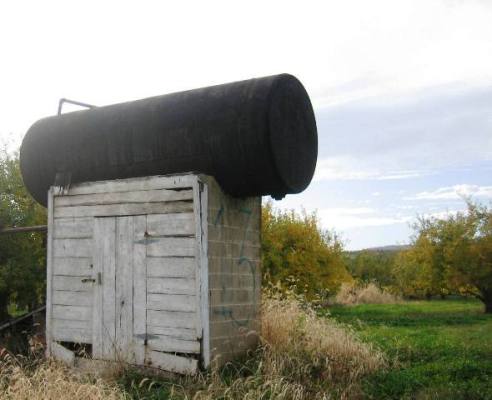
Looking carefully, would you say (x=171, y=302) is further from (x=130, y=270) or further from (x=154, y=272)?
(x=130, y=270)

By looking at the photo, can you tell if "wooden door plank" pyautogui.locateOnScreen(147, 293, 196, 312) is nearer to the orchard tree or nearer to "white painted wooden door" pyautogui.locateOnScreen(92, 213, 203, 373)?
"white painted wooden door" pyautogui.locateOnScreen(92, 213, 203, 373)

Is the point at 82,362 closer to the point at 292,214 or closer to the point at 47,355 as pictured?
the point at 47,355

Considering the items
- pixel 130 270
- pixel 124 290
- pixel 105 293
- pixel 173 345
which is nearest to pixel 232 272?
pixel 173 345

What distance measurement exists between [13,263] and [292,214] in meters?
11.5

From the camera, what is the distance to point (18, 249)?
40.4 feet

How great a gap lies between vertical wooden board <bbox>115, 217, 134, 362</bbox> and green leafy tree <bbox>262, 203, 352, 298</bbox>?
466 inches

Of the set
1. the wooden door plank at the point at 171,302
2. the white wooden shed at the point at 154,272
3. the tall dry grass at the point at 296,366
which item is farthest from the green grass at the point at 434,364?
the wooden door plank at the point at 171,302

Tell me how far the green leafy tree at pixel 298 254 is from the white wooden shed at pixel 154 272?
449 inches

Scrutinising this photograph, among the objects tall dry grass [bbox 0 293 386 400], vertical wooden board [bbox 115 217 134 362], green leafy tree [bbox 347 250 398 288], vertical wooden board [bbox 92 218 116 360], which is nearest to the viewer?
tall dry grass [bbox 0 293 386 400]

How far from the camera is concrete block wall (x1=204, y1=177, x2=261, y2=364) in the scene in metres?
7.76

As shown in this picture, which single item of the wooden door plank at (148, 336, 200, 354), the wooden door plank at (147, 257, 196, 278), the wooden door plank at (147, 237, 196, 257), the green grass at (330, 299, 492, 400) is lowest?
the green grass at (330, 299, 492, 400)

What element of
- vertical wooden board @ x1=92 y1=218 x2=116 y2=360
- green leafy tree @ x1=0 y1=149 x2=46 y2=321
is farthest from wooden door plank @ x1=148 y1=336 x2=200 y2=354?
green leafy tree @ x1=0 y1=149 x2=46 y2=321

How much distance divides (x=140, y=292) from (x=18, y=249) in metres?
5.19

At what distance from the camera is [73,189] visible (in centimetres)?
902
